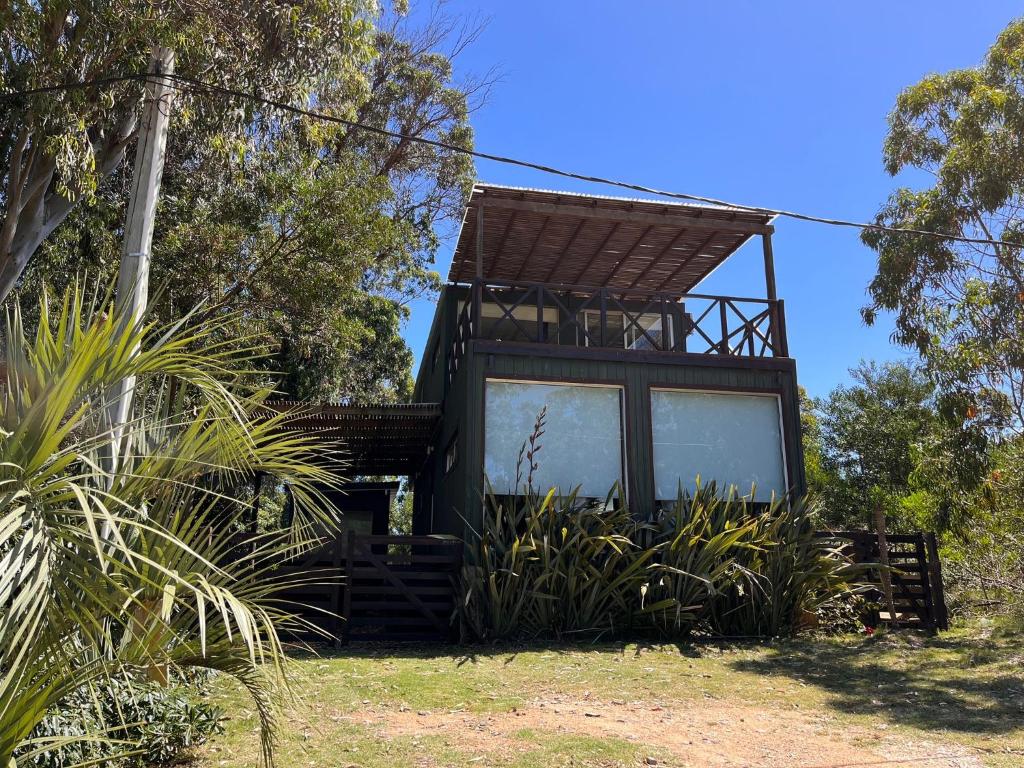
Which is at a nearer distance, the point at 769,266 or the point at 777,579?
the point at 777,579

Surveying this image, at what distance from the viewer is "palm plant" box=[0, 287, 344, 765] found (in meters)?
2.37

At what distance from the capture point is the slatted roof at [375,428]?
11.4 m

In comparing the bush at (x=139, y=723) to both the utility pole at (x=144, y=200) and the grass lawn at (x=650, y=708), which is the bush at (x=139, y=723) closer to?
the grass lawn at (x=650, y=708)

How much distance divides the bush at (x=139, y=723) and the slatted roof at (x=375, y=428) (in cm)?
521

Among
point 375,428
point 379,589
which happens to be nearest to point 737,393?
point 379,589

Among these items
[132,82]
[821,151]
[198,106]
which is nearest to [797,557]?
[821,151]

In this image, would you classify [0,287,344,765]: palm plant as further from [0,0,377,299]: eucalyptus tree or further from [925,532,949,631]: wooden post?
[925,532,949,631]: wooden post

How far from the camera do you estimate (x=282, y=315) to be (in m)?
13.3

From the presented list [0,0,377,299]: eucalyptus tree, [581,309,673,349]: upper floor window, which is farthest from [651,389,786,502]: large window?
[0,0,377,299]: eucalyptus tree

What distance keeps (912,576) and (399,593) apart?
21.3 ft

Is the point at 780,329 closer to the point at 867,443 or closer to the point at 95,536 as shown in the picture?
the point at 95,536

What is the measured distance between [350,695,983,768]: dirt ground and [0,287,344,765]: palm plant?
1.85 metres

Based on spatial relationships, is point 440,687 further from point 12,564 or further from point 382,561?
point 12,564

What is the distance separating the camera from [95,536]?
209 cm
